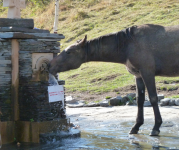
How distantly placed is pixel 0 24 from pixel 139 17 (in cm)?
1437

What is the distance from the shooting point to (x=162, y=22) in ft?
57.0

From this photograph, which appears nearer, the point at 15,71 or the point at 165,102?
the point at 15,71

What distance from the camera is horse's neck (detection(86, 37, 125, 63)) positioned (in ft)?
21.4

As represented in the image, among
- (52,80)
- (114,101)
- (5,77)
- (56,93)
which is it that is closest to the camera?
(5,77)

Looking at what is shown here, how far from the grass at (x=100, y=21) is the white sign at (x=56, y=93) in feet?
18.2

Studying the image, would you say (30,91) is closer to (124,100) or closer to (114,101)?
(114,101)

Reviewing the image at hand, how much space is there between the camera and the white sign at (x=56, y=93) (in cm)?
583

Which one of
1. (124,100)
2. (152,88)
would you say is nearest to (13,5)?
(152,88)

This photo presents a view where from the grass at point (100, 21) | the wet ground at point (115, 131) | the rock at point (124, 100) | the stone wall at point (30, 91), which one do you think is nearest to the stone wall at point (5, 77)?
the stone wall at point (30, 91)

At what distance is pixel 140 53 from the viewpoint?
6.31 meters

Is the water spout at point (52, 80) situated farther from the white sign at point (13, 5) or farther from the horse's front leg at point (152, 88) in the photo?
the horse's front leg at point (152, 88)

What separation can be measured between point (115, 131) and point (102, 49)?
1.63 m

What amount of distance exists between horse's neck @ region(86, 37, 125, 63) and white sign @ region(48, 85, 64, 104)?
3.09ft

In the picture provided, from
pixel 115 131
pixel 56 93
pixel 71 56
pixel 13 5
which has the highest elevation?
pixel 13 5
